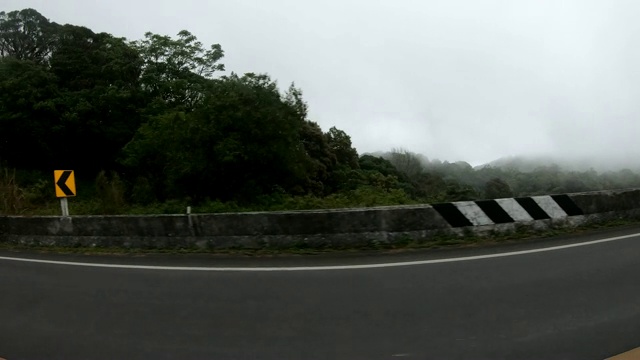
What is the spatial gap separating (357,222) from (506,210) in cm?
285

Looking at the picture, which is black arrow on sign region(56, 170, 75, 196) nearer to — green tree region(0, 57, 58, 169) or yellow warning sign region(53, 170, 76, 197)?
yellow warning sign region(53, 170, 76, 197)

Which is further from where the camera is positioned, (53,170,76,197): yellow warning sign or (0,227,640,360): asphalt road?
(53,170,76,197): yellow warning sign

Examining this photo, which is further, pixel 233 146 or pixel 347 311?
pixel 233 146

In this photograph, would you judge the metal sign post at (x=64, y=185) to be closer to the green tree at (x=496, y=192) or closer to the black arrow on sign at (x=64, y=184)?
the black arrow on sign at (x=64, y=184)

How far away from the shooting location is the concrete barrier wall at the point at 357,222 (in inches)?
327

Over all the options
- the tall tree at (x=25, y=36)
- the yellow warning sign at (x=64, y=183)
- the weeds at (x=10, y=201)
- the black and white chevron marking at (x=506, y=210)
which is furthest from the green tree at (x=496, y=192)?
the tall tree at (x=25, y=36)

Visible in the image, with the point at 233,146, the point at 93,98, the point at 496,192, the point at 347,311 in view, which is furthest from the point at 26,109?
the point at 347,311

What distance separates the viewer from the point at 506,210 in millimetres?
8680

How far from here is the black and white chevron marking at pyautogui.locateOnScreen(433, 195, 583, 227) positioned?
27.7ft

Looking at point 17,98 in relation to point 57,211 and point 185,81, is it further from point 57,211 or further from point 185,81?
point 57,211

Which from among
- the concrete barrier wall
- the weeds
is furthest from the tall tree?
the concrete barrier wall

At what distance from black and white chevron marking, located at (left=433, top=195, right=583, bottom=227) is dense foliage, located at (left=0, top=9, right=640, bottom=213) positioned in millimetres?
2165

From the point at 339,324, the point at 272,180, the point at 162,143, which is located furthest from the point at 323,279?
the point at 162,143

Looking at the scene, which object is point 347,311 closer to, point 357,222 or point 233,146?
point 357,222
